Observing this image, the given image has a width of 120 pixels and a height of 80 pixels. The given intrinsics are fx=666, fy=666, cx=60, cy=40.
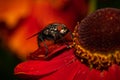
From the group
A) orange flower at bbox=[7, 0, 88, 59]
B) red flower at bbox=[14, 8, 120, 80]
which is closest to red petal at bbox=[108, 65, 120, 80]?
red flower at bbox=[14, 8, 120, 80]

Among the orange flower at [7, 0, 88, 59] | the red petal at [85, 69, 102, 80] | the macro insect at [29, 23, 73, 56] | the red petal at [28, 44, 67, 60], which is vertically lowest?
the orange flower at [7, 0, 88, 59]

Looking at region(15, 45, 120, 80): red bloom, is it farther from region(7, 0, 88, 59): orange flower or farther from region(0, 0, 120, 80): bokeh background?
region(7, 0, 88, 59): orange flower

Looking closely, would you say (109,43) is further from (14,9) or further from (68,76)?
(14,9)

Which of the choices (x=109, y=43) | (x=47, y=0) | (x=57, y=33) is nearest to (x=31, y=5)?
(x=47, y=0)

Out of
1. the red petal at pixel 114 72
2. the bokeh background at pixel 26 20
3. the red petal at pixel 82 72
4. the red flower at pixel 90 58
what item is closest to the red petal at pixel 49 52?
the red flower at pixel 90 58

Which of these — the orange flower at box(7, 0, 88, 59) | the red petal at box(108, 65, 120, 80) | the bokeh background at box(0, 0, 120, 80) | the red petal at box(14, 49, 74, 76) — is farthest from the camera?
the orange flower at box(7, 0, 88, 59)

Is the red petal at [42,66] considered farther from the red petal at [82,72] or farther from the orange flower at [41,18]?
the orange flower at [41,18]

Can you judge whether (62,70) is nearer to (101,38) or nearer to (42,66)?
(42,66)

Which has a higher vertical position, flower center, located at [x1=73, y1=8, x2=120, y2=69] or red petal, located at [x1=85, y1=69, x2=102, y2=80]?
flower center, located at [x1=73, y1=8, x2=120, y2=69]
